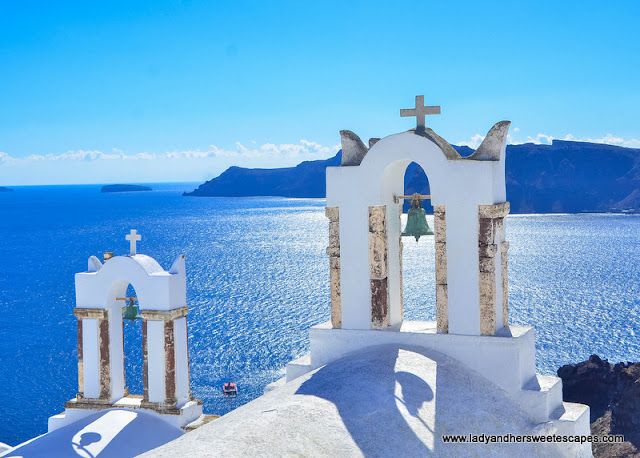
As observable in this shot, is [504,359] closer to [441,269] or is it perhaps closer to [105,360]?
[441,269]

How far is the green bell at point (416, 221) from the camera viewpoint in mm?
9047

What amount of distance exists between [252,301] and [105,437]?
40987 mm

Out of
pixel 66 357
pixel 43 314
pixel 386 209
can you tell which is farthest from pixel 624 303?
pixel 386 209

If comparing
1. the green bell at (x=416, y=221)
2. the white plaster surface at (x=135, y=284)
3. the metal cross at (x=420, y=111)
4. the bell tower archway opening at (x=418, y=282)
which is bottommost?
the bell tower archway opening at (x=418, y=282)

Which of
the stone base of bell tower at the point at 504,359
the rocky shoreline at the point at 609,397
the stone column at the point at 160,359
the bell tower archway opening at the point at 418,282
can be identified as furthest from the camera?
the bell tower archway opening at the point at 418,282

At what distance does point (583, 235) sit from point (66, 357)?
73.9 m

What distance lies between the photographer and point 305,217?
4966 inches

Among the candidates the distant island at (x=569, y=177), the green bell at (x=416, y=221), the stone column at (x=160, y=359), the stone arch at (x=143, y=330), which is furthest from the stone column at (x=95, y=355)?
the distant island at (x=569, y=177)

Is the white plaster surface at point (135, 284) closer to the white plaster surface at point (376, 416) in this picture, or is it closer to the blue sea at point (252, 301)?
the white plaster surface at point (376, 416)

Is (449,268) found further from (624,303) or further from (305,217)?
(305,217)

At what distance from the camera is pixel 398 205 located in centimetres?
936

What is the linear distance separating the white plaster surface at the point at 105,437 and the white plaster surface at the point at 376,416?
2.38 metres

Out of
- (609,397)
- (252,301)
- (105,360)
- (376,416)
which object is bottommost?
(609,397)

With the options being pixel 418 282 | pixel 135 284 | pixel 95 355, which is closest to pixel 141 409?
pixel 95 355
